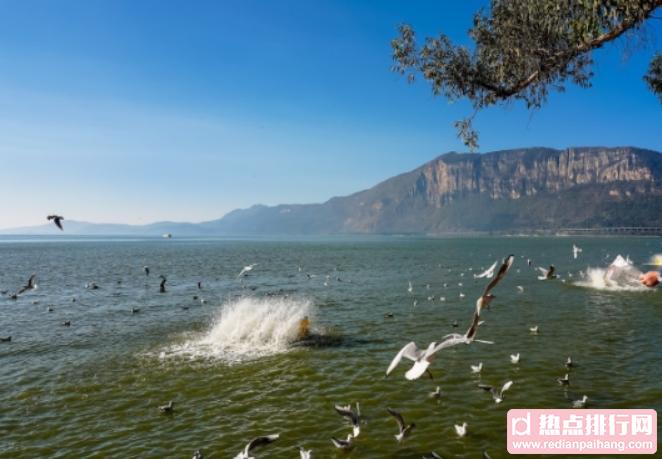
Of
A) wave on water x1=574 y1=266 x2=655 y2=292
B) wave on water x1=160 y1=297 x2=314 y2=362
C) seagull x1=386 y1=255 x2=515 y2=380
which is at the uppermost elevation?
seagull x1=386 y1=255 x2=515 y2=380

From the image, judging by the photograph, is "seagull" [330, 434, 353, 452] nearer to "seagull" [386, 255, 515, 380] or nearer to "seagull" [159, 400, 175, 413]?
"seagull" [159, 400, 175, 413]

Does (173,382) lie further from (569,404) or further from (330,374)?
(569,404)

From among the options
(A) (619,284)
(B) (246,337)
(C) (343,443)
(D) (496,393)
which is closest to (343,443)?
(C) (343,443)

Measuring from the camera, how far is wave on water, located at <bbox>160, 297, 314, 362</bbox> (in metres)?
17.5

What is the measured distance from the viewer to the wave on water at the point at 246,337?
57.5 ft

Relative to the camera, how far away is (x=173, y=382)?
14078 mm

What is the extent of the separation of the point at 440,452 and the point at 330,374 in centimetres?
603

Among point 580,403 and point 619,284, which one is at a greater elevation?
point 580,403

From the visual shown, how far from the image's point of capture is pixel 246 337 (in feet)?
64.8

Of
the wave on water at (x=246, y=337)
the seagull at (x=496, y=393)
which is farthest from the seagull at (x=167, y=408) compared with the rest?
the seagull at (x=496, y=393)

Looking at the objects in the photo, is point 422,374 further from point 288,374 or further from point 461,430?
point 288,374

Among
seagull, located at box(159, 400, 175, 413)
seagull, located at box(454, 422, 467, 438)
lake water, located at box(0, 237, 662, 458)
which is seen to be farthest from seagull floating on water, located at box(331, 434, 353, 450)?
seagull, located at box(159, 400, 175, 413)

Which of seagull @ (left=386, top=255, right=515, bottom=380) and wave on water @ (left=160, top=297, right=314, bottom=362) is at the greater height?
seagull @ (left=386, top=255, right=515, bottom=380)

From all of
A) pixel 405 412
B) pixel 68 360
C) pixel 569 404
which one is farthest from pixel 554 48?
pixel 68 360
